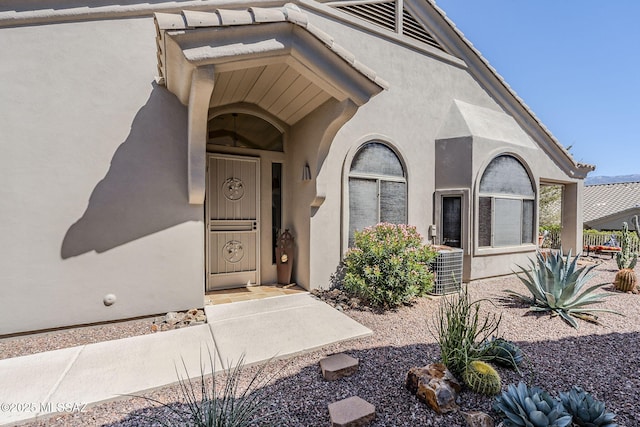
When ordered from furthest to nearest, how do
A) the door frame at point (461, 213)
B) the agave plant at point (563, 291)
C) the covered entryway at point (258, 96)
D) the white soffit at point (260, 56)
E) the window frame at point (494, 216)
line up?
the window frame at point (494, 216)
the door frame at point (461, 213)
the agave plant at point (563, 291)
the covered entryway at point (258, 96)
the white soffit at point (260, 56)

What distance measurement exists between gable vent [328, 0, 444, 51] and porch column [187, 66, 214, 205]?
449cm

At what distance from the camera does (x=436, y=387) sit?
2691 mm

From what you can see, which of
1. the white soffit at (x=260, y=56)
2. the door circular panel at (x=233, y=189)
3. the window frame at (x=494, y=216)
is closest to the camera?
the white soffit at (x=260, y=56)

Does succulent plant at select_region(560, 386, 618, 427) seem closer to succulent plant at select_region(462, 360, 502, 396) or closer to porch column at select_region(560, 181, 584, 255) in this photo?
succulent plant at select_region(462, 360, 502, 396)

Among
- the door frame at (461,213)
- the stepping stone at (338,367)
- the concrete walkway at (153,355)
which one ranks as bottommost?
the concrete walkway at (153,355)

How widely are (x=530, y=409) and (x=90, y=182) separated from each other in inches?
246

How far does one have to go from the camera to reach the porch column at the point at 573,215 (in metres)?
11.0

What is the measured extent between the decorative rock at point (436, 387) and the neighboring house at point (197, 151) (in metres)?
3.51

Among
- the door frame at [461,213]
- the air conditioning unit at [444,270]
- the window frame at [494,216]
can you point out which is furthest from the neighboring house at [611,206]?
the air conditioning unit at [444,270]

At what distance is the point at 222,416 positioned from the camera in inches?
83.9

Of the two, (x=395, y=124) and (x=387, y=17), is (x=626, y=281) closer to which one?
(x=395, y=124)

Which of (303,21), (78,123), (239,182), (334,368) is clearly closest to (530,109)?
(303,21)

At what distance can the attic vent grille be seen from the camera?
6.97 m

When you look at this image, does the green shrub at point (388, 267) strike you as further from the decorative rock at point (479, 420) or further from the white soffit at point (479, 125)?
the white soffit at point (479, 125)
